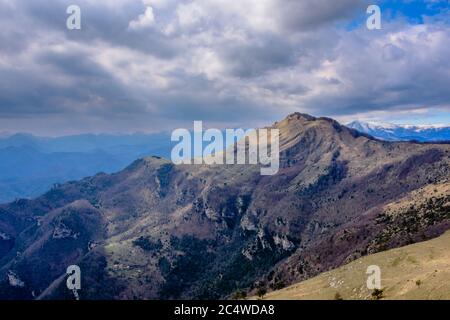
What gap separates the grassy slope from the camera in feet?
415

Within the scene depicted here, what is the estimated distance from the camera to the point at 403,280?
5743 inches

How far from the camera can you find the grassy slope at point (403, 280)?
126375 mm
